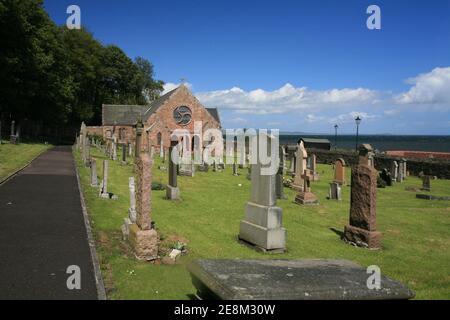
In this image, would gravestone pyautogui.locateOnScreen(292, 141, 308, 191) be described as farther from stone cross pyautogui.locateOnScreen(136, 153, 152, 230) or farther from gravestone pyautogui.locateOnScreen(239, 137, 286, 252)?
stone cross pyautogui.locateOnScreen(136, 153, 152, 230)

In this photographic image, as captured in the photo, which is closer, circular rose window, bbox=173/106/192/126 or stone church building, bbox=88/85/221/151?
stone church building, bbox=88/85/221/151

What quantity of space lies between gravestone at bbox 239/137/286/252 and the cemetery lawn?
0.95 ft

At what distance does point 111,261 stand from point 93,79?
59364mm

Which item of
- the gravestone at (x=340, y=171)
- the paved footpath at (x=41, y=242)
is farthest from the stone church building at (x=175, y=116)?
the paved footpath at (x=41, y=242)

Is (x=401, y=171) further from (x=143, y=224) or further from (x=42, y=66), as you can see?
(x=42, y=66)

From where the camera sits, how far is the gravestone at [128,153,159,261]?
7973 millimetres

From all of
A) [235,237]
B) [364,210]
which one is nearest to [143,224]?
[235,237]

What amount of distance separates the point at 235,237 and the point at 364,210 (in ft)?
10.6

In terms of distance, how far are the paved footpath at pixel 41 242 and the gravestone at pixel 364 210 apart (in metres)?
6.23

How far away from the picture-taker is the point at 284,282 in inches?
181

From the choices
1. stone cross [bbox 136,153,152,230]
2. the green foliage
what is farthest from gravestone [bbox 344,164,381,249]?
the green foliage

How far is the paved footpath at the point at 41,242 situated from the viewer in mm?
6070

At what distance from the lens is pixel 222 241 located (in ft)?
31.6
